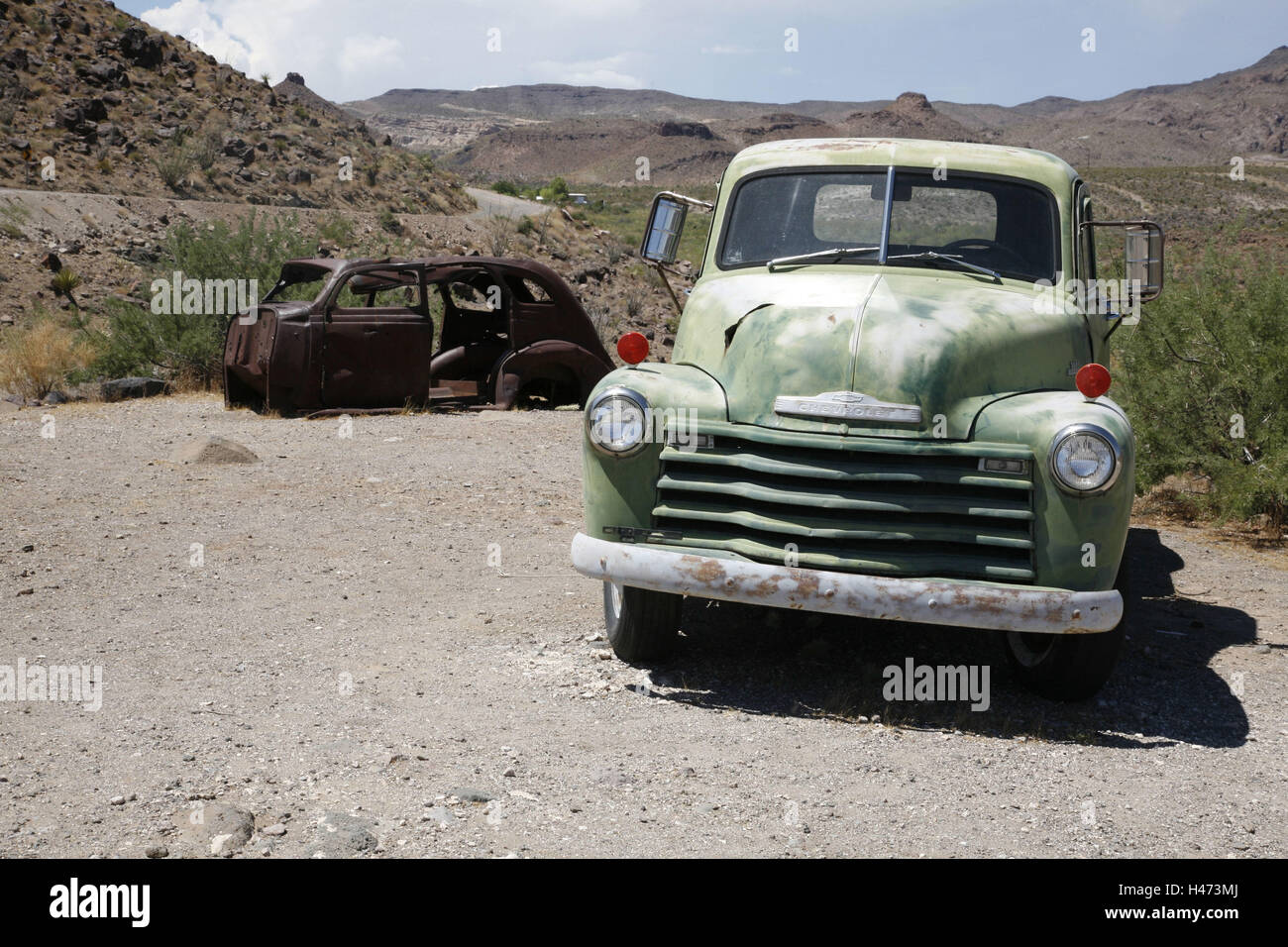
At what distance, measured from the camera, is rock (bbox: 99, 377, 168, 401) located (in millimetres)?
13641

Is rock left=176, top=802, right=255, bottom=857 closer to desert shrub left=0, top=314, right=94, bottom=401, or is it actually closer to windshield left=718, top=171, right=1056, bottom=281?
windshield left=718, top=171, right=1056, bottom=281

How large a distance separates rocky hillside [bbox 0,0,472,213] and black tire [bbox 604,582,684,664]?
28.1 m

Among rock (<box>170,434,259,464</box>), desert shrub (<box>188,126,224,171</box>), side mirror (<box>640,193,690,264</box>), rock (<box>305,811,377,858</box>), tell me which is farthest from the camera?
desert shrub (<box>188,126,224,171</box>)

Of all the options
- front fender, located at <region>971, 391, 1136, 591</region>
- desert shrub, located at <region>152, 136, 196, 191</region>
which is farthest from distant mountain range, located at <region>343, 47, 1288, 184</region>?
front fender, located at <region>971, 391, 1136, 591</region>

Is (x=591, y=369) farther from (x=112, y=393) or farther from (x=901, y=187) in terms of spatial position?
(x=901, y=187)

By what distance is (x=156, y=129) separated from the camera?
3369 cm

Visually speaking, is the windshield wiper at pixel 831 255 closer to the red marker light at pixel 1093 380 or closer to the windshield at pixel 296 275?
the red marker light at pixel 1093 380

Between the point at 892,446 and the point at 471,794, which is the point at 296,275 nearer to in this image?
the point at 892,446

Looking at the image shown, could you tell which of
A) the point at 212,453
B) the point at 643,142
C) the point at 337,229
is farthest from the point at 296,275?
the point at 643,142

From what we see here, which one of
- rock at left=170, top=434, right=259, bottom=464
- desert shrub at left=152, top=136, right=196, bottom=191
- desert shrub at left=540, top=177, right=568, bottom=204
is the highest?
desert shrub at left=540, top=177, right=568, bottom=204

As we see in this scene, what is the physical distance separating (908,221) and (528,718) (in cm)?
290

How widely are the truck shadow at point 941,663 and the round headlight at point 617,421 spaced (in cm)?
103

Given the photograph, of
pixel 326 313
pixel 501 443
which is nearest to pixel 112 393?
pixel 326 313

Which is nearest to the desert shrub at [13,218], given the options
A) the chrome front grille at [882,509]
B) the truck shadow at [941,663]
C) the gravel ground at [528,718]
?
the gravel ground at [528,718]
